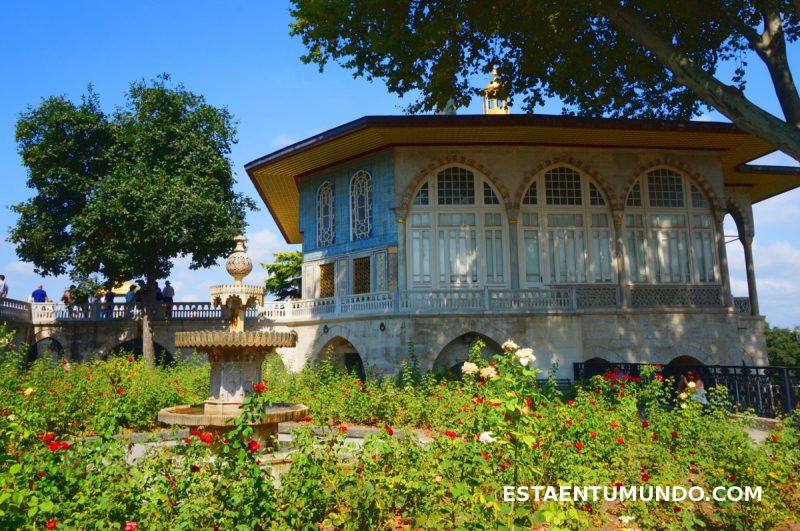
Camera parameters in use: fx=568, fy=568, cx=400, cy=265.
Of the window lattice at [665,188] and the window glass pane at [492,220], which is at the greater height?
the window lattice at [665,188]

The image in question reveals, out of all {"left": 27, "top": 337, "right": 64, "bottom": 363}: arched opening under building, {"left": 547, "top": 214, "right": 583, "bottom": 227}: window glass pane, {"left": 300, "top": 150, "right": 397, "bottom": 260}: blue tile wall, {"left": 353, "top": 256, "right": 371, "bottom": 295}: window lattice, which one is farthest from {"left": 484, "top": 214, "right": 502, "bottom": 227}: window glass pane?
{"left": 27, "top": 337, "right": 64, "bottom": 363}: arched opening under building

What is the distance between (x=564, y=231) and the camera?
18.2 m

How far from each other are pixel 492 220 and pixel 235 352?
1168 centimetres

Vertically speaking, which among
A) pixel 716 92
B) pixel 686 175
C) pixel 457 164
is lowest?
pixel 716 92

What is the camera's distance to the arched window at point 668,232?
1841 centimetres

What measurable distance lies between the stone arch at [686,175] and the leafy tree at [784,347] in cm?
3396

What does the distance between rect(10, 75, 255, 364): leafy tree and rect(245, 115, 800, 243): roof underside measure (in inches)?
110

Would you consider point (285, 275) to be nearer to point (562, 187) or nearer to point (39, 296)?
point (39, 296)

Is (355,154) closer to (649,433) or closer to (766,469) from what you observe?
(649,433)

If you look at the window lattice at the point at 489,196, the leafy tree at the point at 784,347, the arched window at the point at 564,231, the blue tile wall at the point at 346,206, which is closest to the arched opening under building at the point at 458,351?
the arched window at the point at 564,231

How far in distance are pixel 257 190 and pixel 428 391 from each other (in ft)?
43.5

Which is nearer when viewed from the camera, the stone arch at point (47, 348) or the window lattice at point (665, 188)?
the window lattice at point (665, 188)

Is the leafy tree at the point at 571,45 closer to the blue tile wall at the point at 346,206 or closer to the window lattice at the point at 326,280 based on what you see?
the blue tile wall at the point at 346,206

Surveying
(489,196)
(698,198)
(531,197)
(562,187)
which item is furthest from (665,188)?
(489,196)
